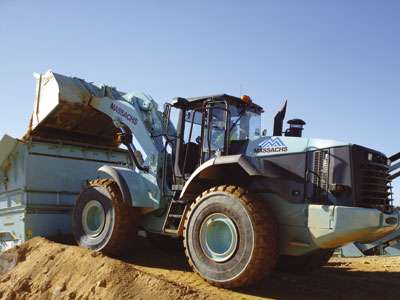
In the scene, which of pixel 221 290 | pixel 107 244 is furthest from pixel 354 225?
pixel 107 244

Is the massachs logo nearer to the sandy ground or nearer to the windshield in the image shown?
the windshield

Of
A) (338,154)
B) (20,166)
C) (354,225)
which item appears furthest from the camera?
(20,166)

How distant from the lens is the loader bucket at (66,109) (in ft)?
26.3

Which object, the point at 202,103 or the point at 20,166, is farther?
the point at 20,166

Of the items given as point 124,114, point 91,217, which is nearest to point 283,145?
point 124,114

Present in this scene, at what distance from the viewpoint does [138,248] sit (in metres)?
7.41

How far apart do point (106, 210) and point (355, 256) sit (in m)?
7.01

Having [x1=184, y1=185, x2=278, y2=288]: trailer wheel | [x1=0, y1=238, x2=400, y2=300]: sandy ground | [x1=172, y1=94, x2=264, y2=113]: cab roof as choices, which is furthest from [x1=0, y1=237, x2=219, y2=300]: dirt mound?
[x1=172, y1=94, x2=264, y2=113]: cab roof

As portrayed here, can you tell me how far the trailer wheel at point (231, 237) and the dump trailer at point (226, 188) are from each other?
0.01 m

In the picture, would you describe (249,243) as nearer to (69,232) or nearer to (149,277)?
(149,277)

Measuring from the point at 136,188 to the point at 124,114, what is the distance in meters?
1.70

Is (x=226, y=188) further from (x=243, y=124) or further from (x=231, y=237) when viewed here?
(x=243, y=124)

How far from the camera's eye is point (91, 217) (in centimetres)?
730

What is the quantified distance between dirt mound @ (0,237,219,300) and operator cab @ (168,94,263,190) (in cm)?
177
